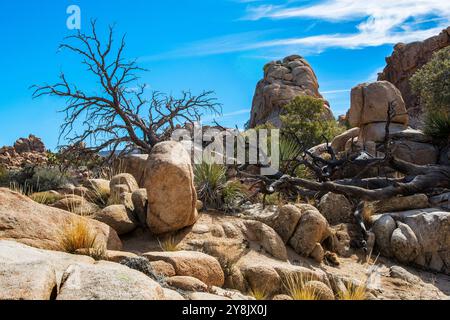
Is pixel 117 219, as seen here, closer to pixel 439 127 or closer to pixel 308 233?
pixel 308 233

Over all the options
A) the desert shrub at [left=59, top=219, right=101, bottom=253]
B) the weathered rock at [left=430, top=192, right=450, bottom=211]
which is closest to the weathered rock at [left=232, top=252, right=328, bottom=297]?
the desert shrub at [left=59, top=219, right=101, bottom=253]

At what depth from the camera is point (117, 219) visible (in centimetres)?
870

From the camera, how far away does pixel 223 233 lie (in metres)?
9.31

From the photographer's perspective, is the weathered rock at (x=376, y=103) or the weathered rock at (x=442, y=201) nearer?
the weathered rock at (x=442, y=201)

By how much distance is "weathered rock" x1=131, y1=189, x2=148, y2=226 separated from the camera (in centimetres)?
918

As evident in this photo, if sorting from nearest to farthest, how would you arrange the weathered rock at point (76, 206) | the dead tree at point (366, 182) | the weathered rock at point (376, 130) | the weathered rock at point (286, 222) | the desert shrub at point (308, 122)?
1. the weathered rock at point (76, 206)
2. the weathered rock at point (286, 222)
3. the dead tree at point (366, 182)
4. the weathered rock at point (376, 130)
5. the desert shrub at point (308, 122)

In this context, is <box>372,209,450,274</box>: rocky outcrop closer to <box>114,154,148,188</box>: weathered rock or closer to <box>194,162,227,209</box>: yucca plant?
<box>194,162,227,209</box>: yucca plant

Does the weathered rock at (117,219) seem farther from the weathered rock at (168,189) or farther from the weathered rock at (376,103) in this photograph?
the weathered rock at (376,103)

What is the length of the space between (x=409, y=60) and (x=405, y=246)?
3969cm

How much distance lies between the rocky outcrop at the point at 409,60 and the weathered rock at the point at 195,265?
125 ft

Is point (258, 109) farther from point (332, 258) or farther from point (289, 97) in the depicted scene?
point (332, 258)

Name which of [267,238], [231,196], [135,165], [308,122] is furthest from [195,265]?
[308,122]

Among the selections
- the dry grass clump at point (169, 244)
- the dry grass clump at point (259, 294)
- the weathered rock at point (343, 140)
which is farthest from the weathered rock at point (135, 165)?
the weathered rock at point (343, 140)

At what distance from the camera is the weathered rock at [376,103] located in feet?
65.2
